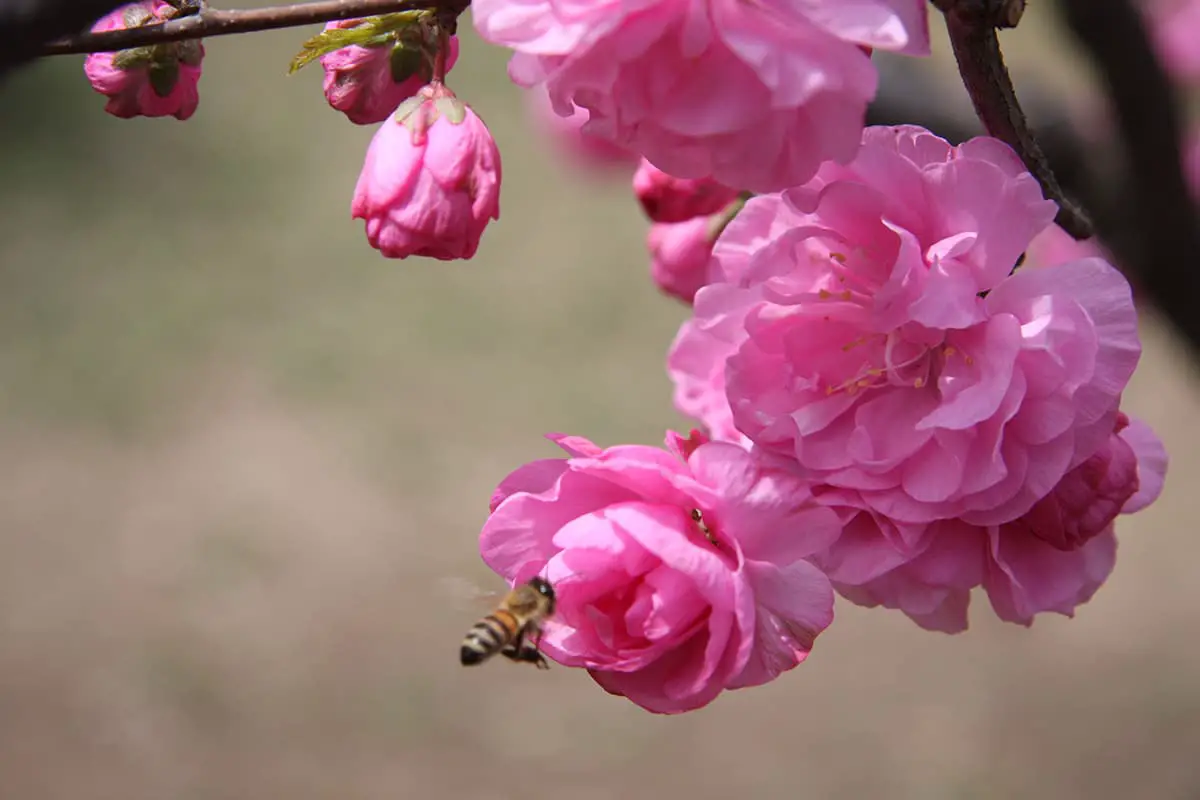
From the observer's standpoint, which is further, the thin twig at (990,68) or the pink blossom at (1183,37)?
the pink blossom at (1183,37)

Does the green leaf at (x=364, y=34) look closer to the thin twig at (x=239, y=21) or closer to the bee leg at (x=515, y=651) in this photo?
the thin twig at (x=239, y=21)

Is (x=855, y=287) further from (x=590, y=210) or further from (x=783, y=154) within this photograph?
(x=590, y=210)

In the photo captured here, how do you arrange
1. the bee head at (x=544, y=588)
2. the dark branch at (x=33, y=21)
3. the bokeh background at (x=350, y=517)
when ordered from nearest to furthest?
the dark branch at (x=33, y=21), the bee head at (x=544, y=588), the bokeh background at (x=350, y=517)

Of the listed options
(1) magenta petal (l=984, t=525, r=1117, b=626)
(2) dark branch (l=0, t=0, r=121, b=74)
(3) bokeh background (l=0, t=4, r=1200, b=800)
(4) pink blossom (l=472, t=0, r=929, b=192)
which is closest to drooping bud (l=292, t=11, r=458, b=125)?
(4) pink blossom (l=472, t=0, r=929, b=192)

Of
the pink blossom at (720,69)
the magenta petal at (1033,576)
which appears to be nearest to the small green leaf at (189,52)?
the pink blossom at (720,69)

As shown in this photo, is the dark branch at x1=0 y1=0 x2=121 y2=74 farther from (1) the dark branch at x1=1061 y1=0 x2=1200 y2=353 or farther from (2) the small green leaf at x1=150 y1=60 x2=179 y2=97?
(1) the dark branch at x1=1061 y1=0 x2=1200 y2=353

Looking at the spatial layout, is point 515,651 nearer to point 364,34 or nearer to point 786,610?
point 786,610

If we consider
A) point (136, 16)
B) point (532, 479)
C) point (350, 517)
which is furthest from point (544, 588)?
point (350, 517)
